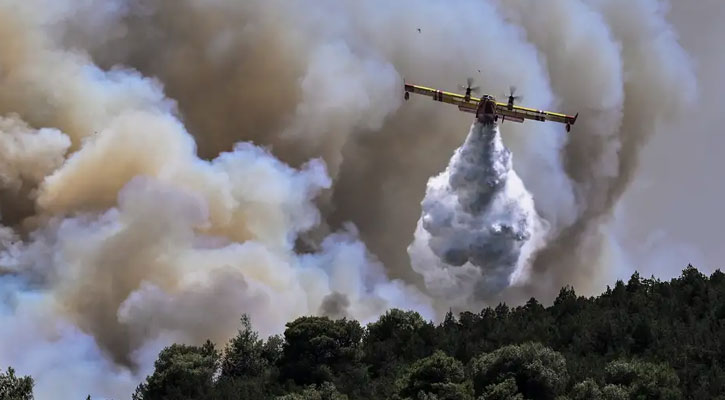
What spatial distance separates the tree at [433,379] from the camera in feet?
317

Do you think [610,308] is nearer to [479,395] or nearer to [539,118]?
[539,118]

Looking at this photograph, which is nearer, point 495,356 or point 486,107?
point 495,356

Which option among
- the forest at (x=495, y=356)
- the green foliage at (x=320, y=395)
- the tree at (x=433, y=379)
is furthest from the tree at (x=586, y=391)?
the green foliage at (x=320, y=395)

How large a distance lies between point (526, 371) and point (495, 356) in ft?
15.3

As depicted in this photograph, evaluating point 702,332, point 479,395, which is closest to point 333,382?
point 479,395

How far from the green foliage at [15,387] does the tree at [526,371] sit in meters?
44.9

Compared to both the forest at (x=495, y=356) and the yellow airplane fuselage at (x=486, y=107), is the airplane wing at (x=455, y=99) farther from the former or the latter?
the forest at (x=495, y=356)

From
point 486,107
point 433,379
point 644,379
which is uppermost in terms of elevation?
point 486,107

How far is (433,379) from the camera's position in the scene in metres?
99.2

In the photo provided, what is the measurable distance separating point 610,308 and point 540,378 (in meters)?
44.2

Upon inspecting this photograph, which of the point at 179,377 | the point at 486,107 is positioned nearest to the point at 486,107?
the point at 486,107

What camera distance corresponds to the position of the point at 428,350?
123 metres

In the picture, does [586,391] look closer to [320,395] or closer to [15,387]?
[320,395]

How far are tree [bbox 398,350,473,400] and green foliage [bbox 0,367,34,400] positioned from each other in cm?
3740
